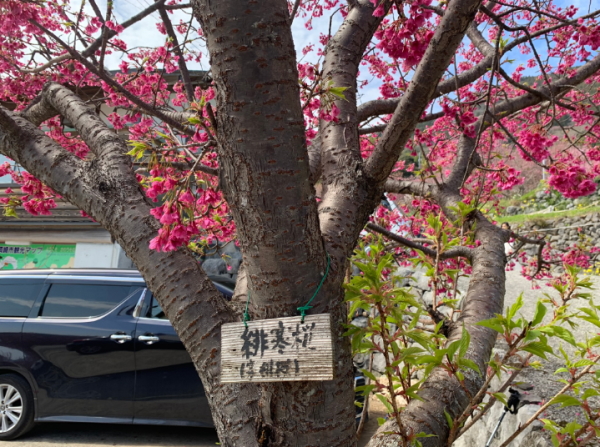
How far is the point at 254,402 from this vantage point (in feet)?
3.51

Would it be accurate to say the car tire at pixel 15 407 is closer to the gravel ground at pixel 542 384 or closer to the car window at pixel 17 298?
the car window at pixel 17 298

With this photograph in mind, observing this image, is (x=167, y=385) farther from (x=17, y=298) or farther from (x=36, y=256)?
(x=36, y=256)

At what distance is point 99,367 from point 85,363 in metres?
0.15

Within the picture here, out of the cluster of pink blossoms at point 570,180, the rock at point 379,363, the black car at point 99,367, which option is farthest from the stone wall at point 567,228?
the black car at point 99,367

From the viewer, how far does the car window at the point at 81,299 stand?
4.27 m

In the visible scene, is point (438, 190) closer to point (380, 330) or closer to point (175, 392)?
point (380, 330)

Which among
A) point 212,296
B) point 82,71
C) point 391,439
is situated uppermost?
point 82,71

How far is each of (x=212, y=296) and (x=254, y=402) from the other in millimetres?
330

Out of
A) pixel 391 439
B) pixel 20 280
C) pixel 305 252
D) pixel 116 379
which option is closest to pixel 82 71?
pixel 20 280

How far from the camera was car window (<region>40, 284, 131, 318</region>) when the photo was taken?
14.0 feet

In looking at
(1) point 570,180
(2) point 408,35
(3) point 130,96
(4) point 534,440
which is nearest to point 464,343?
(2) point 408,35

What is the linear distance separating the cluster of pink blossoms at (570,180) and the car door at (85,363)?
3.85 m

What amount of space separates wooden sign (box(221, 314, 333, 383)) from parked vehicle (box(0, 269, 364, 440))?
3092 mm

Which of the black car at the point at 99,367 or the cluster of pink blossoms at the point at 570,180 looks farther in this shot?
the black car at the point at 99,367
